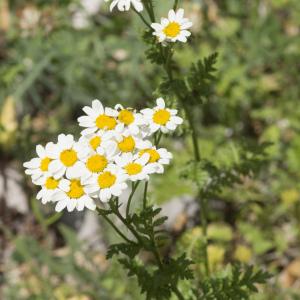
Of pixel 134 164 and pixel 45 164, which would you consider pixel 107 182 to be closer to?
pixel 134 164

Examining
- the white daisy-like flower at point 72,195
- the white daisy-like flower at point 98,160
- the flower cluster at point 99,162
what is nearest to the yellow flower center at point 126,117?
the flower cluster at point 99,162

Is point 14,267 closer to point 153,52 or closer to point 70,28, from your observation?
point 70,28

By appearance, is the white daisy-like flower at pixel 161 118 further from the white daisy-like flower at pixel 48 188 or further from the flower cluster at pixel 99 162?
the white daisy-like flower at pixel 48 188

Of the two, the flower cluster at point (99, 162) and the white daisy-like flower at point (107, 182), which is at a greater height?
the flower cluster at point (99, 162)

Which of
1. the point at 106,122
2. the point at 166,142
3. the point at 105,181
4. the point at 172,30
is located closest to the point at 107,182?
the point at 105,181

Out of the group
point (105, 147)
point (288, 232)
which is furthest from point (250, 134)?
point (105, 147)

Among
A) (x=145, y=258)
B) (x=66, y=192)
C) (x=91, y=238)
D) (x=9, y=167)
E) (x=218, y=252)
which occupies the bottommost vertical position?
(x=66, y=192)

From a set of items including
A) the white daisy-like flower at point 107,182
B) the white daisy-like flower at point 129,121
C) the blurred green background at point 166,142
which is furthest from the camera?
the blurred green background at point 166,142
